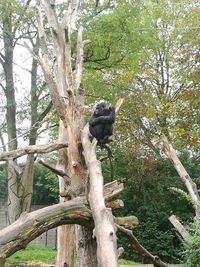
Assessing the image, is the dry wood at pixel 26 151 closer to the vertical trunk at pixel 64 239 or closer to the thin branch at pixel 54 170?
the thin branch at pixel 54 170

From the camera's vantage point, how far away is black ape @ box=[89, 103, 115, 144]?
4344 mm

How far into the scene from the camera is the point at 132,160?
13.3 metres

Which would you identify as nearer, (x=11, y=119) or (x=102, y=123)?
(x=102, y=123)

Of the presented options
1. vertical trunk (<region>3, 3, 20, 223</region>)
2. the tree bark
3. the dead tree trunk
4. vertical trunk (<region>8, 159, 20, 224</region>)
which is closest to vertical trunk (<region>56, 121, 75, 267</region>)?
the dead tree trunk

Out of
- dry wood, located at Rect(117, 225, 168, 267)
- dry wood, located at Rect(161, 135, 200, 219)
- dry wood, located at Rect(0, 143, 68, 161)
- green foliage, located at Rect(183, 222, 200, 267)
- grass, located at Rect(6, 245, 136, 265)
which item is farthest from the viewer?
grass, located at Rect(6, 245, 136, 265)

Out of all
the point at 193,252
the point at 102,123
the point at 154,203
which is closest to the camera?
the point at 102,123

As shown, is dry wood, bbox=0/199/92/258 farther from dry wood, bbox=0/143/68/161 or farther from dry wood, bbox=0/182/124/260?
dry wood, bbox=0/143/68/161

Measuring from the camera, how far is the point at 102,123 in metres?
4.34

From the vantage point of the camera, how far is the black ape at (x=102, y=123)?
434cm

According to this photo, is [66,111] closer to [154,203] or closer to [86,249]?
[86,249]

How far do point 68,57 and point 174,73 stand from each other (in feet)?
27.4

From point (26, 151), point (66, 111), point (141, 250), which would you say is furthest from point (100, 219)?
point (66, 111)

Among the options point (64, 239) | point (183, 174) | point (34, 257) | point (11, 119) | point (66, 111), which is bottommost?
point (64, 239)

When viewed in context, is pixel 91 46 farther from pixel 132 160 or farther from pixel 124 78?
pixel 132 160
